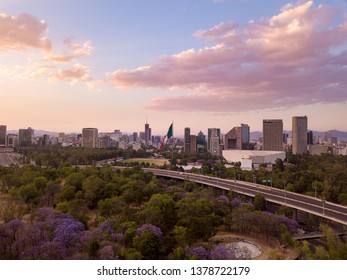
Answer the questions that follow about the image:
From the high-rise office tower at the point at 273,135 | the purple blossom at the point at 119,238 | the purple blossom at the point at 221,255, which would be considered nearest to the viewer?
the purple blossom at the point at 221,255

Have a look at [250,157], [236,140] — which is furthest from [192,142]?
[250,157]

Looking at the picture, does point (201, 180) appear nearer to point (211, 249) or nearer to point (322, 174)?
point (322, 174)

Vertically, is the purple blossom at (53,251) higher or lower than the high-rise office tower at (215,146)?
lower

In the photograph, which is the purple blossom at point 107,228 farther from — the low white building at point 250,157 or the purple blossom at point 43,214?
the low white building at point 250,157

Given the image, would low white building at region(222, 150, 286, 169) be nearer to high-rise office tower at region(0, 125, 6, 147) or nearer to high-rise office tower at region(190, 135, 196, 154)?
high-rise office tower at region(190, 135, 196, 154)

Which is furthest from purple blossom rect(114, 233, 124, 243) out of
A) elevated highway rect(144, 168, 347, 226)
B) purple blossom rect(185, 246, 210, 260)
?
elevated highway rect(144, 168, 347, 226)

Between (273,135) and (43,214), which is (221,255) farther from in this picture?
(273,135)

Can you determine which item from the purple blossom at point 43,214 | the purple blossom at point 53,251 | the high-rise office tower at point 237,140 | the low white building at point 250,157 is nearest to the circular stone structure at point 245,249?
the purple blossom at point 53,251
